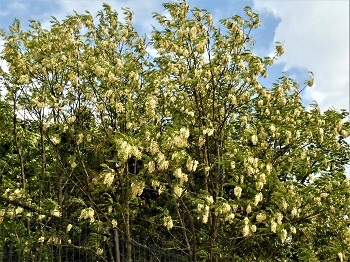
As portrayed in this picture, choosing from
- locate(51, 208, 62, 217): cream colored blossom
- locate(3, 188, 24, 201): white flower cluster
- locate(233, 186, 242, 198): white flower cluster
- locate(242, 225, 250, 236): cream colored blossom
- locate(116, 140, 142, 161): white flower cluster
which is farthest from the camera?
locate(3, 188, 24, 201): white flower cluster

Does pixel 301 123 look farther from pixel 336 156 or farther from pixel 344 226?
pixel 344 226

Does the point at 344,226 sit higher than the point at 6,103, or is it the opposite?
the point at 6,103

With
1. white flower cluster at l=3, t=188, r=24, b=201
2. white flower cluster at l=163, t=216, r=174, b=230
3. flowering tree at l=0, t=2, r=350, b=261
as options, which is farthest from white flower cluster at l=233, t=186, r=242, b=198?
white flower cluster at l=3, t=188, r=24, b=201

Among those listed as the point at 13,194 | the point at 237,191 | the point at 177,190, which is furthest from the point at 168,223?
the point at 13,194

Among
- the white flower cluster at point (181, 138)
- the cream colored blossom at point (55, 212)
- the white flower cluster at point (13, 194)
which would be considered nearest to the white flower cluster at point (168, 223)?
the white flower cluster at point (181, 138)

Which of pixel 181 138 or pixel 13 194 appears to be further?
pixel 13 194

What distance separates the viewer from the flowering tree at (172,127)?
13000 mm

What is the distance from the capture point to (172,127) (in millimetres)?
12719

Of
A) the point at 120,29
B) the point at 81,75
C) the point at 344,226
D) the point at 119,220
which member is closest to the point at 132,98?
the point at 81,75

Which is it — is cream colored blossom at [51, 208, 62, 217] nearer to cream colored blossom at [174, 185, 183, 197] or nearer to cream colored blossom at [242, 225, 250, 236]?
cream colored blossom at [174, 185, 183, 197]

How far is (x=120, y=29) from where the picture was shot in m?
15.3

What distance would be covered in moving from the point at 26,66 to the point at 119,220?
5071mm

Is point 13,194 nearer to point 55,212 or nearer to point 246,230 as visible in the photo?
point 55,212

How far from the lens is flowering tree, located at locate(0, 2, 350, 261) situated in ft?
42.7
